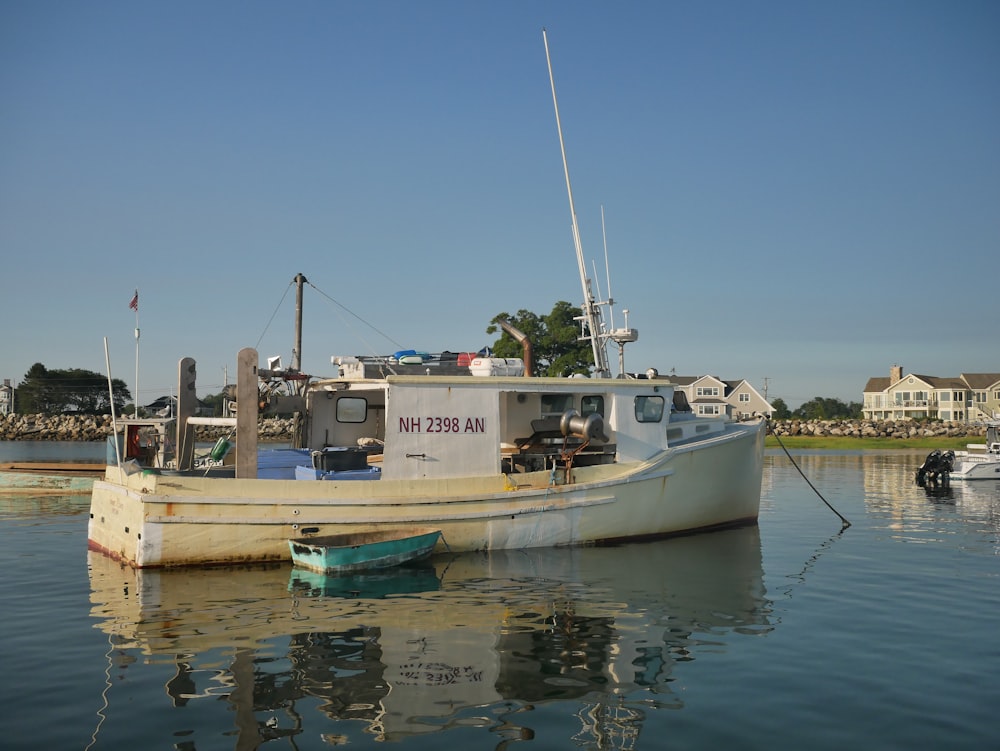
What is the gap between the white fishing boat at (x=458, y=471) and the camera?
1337 centimetres

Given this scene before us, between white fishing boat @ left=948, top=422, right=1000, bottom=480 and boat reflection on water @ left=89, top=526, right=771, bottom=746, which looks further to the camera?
white fishing boat @ left=948, top=422, right=1000, bottom=480

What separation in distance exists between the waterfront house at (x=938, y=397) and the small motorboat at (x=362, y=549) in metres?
96.4

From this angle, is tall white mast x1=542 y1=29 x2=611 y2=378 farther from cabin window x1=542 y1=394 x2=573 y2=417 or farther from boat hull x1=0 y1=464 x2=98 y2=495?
boat hull x1=0 y1=464 x2=98 y2=495

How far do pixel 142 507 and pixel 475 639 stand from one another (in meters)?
6.70

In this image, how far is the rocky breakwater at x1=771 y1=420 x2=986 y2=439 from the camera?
81000mm

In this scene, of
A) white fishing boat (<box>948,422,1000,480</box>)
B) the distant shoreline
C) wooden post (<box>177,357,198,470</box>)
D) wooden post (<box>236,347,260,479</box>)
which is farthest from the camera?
the distant shoreline

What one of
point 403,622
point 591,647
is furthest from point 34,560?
point 591,647

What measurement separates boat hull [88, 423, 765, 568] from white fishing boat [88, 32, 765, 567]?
0.03 m

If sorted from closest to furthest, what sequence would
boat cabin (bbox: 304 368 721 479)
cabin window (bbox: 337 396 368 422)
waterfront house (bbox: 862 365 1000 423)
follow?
boat cabin (bbox: 304 368 721 479) < cabin window (bbox: 337 396 368 422) < waterfront house (bbox: 862 365 1000 423)

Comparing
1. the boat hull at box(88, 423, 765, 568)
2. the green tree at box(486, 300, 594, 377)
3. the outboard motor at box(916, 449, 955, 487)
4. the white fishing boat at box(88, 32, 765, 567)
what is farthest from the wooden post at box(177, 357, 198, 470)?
the green tree at box(486, 300, 594, 377)

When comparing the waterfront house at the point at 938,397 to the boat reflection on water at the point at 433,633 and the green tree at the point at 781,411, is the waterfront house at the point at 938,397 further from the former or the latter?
the boat reflection on water at the point at 433,633

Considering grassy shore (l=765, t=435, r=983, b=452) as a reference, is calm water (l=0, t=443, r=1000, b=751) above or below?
above

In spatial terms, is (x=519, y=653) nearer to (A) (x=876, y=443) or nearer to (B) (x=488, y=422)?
(B) (x=488, y=422)

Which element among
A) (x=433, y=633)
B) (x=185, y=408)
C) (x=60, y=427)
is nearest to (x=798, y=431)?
(x=185, y=408)
